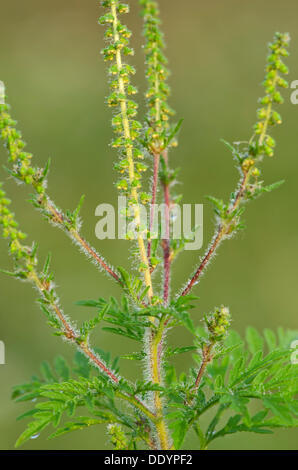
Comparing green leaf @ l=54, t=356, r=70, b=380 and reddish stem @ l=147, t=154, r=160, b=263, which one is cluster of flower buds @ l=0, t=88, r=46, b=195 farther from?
green leaf @ l=54, t=356, r=70, b=380

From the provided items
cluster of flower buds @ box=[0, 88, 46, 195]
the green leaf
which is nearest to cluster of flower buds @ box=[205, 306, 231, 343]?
cluster of flower buds @ box=[0, 88, 46, 195]

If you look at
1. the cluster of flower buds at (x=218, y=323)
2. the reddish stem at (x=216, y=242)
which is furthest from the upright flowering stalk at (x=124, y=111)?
the cluster of flower buds at (x=218, y=323)

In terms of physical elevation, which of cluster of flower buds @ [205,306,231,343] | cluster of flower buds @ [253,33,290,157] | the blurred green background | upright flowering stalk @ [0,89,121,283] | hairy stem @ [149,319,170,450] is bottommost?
hairy stem @ [149,319,170,450]

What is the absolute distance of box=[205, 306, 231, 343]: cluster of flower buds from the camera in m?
1.94

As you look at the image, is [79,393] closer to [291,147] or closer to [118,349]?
[118,349]

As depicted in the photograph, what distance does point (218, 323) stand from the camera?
196 cm

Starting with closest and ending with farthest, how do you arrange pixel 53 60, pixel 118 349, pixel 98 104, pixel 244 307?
pixel 118 349 < pixel 244 307 < pixel 98 104 < pixel 53 60

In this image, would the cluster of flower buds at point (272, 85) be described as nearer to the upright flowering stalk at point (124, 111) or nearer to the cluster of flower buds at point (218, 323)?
the upright flowering stalk at point (124, 111)

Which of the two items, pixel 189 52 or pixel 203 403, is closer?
pixel 203 403

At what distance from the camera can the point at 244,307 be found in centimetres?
667

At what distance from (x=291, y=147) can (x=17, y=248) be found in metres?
6.61

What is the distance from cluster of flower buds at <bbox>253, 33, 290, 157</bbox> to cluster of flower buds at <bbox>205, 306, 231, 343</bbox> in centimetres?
58

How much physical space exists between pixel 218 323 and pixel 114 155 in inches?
238
